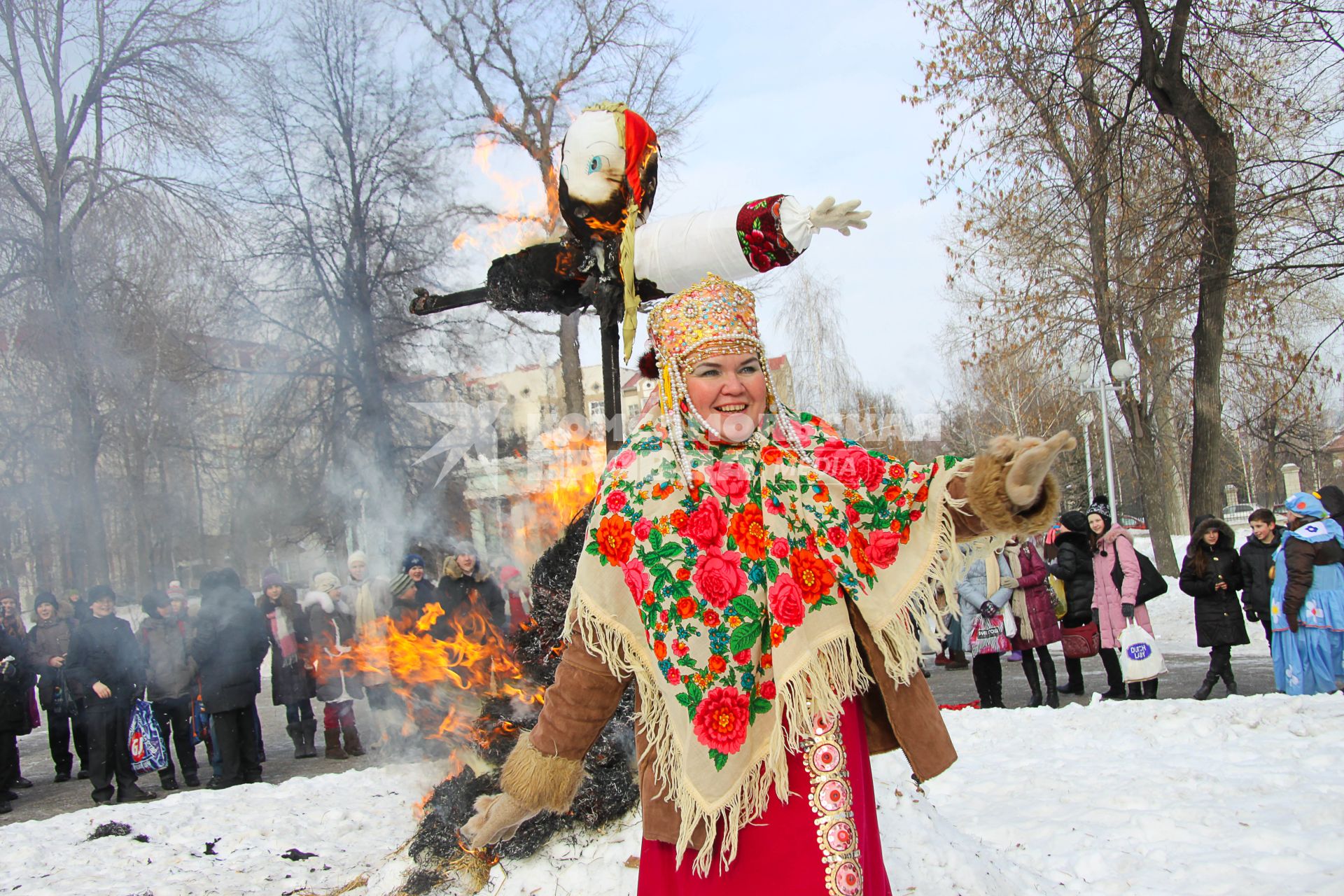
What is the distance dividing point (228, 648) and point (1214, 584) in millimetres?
8878

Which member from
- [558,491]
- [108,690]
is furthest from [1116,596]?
[108,690]

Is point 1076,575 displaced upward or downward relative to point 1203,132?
downward

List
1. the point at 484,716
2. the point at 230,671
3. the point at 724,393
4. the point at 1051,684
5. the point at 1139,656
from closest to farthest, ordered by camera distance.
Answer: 1. the point at 724,393
2. the point at 484,716
3. the point at 1139,656
4. the point at 230,671
5. the point at 1051,684

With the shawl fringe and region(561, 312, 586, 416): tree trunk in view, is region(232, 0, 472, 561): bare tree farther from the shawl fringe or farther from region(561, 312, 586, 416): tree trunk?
the shawl fringe

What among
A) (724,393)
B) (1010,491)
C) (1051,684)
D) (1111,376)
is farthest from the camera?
(1111,376)

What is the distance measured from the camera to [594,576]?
2293 mm

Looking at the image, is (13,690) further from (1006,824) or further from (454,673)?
(1006,824)

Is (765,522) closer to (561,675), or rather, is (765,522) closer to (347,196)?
(561,675)

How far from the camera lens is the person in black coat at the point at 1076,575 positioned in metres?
8.25

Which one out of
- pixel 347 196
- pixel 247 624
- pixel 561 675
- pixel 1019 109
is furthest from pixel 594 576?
pixel 347 196

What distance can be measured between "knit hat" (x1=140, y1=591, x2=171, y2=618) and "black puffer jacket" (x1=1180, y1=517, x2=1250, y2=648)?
9.48 metres

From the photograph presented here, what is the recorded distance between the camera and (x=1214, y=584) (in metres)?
7.88

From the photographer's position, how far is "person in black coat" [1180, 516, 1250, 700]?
773 centimetres

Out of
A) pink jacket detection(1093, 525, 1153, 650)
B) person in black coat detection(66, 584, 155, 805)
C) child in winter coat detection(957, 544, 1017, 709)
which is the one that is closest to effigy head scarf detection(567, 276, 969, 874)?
child in winter coat detection(957, 544, 1017, 709)
